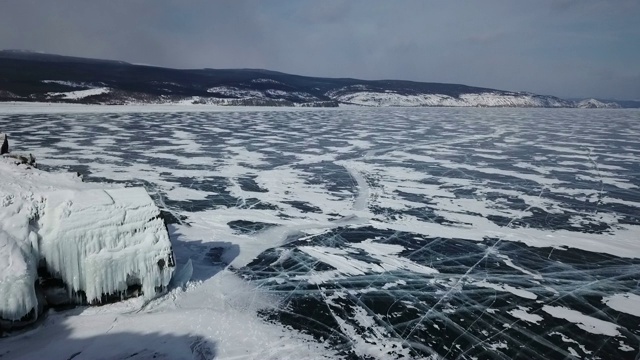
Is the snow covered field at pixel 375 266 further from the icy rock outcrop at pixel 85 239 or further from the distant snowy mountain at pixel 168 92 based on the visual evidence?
the distant snowy mountain at pixel 168 92

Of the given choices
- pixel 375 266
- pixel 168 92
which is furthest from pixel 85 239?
pixel 168 92

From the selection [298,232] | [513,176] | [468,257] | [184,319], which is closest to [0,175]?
[184,319]

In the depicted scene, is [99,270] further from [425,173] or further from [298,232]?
[425,173]

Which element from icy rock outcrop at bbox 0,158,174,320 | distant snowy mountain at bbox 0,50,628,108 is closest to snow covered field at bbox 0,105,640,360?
icy rock outcrop at bbox 0,158,174,320

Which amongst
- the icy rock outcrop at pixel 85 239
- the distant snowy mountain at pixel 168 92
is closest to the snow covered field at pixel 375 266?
the icy rock outcrop at pixel 85 239

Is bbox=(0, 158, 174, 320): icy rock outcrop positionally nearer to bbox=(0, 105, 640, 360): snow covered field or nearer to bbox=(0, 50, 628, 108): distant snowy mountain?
bbox=(0, 105, 640, 360): snow covered field
